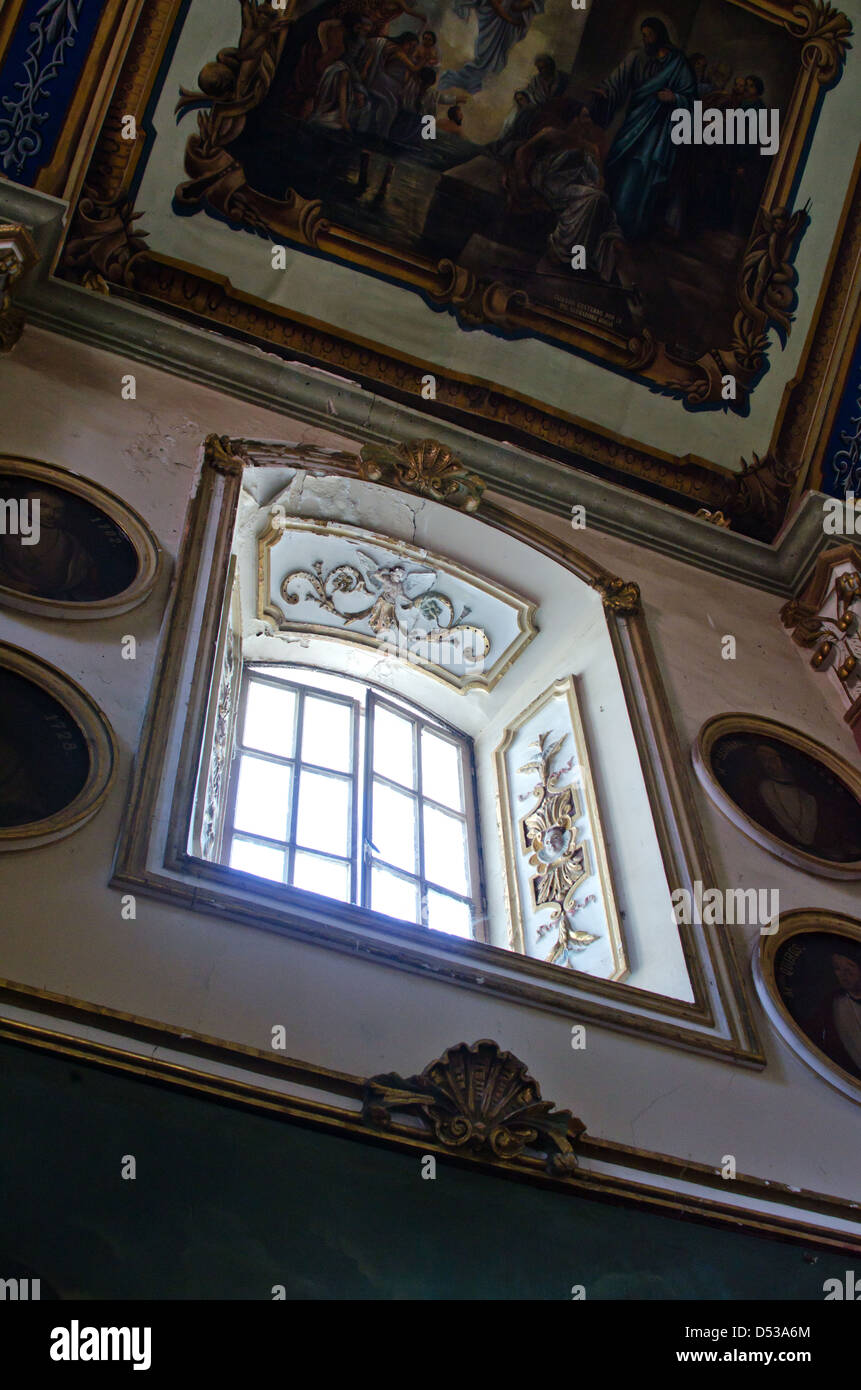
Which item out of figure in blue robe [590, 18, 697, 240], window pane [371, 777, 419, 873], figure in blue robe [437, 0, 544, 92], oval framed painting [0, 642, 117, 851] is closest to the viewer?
oval framed painting [0, 642, 117, 851]

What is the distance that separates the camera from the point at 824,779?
6594mm

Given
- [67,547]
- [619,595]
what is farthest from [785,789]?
[67,547]

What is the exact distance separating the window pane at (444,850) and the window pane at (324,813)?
0.45m

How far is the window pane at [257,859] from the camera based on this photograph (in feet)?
19.0

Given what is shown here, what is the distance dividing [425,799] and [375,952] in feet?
7.52

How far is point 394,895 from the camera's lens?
6.12 metres

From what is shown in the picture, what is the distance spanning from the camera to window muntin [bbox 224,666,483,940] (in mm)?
6023

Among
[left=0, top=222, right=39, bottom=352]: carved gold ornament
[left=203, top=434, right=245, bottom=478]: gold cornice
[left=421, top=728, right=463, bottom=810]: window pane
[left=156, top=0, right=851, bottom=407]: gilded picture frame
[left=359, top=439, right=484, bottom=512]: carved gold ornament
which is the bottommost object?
[left=421, top=728, right=463, bottom=810]: window pane

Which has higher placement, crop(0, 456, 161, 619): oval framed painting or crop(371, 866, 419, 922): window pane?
crop(0, 456, 161, 619): oval framed painting

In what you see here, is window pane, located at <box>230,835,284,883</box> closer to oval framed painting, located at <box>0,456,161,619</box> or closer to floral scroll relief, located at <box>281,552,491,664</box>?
oval framed painting, located at <box>0,456,161,619</box>

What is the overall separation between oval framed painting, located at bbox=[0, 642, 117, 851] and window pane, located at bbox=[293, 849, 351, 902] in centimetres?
134

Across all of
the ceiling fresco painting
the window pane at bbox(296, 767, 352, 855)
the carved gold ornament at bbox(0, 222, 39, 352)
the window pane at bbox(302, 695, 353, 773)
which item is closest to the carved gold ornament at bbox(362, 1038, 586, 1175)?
the window pane at bbox(296, 767, 352, 855)

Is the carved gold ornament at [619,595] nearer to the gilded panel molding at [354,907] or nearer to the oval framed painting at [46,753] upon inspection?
the gilded panel molding at [354,907]

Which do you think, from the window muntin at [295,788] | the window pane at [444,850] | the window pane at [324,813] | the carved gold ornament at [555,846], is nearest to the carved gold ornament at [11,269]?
the window muntin at [295,788]
